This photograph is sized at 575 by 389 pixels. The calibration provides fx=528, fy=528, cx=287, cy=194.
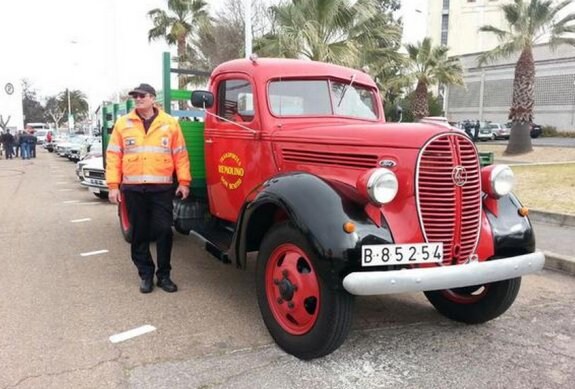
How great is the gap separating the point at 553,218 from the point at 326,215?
20.7ft

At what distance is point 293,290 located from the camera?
357 centimetres

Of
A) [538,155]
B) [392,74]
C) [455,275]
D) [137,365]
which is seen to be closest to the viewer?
[455,275]

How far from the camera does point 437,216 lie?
11.5ft

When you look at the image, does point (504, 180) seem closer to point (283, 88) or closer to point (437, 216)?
point (437, 216)

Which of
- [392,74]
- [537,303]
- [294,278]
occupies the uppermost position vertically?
[392,74]

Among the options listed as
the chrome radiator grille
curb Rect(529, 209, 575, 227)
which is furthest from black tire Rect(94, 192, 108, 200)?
the chrome radiator grille

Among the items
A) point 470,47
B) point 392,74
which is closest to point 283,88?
point 392,74

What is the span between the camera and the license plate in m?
3.18

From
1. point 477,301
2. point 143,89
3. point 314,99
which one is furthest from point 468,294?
point 143,89

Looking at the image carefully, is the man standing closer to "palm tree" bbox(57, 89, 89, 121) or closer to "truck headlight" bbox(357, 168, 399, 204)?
"truck headlight" bbox(357, 168, 399, 204)

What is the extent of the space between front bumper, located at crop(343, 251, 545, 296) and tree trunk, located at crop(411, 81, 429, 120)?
67.4 ft

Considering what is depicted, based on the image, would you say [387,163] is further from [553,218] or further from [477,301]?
[553,218]

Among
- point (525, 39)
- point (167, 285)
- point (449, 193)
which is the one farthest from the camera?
point (525, 39)

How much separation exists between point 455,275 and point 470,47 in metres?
67.7
